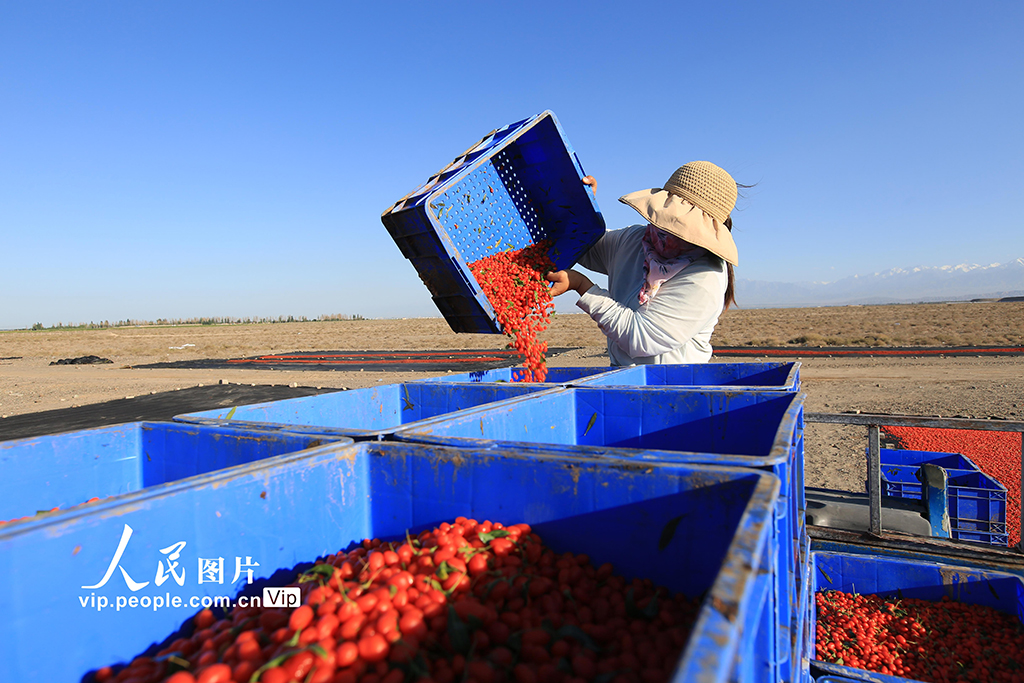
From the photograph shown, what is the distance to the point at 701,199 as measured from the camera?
11.1 ft

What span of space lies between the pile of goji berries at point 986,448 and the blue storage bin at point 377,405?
490cm

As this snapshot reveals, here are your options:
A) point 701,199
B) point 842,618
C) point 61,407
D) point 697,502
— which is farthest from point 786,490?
point 61,407

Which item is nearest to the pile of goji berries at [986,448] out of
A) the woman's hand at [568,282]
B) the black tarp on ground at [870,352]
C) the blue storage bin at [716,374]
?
the blue storage bin at [716,374]

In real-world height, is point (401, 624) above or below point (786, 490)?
below

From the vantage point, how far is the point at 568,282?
3.88 m

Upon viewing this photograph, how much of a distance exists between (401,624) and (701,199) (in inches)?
117

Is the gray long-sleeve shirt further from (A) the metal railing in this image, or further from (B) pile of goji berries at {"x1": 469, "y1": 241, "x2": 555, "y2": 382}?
(A) the metal railing

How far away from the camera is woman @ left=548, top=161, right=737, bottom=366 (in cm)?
334

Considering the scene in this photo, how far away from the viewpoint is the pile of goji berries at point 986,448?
18.1 feet

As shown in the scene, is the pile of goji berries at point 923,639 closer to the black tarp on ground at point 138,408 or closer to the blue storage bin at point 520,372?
the blue storage bin at point 520,372

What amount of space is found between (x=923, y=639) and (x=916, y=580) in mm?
477

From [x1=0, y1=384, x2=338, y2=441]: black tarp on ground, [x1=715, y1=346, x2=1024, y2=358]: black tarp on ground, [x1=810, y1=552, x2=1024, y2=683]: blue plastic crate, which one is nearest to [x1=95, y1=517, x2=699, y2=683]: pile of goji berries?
[x1=810, y1=552, x2=1024, y2=683]: blue plastic crate

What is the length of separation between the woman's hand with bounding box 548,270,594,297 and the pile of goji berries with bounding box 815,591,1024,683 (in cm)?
263

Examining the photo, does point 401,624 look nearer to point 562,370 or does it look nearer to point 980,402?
point 562,370
